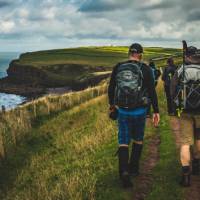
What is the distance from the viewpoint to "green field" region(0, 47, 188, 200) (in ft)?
30.9

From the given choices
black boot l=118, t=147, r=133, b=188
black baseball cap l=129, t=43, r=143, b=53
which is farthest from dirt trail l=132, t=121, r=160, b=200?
black baseball cap l=129, t=43, r=143, b=53

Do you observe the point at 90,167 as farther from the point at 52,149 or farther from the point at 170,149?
the point at 52,149

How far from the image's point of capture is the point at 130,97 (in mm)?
8742

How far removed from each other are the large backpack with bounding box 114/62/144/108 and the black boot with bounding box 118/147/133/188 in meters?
0.97

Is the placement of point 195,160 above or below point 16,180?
above

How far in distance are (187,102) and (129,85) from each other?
1104 mm

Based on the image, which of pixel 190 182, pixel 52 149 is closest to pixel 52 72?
pixel 52 149

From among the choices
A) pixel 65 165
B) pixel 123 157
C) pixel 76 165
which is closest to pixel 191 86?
pixel 123 157

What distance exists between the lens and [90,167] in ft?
38.1

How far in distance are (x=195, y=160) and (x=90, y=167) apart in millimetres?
2939

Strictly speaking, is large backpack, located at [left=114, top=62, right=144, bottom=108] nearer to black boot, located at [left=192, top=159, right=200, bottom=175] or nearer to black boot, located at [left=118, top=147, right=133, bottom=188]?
black boot, located at [left=118, top=147, right=133, bottom=188]

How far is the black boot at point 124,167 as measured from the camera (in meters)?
9.23

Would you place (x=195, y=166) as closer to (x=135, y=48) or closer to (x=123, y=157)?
(x=123, y=157)

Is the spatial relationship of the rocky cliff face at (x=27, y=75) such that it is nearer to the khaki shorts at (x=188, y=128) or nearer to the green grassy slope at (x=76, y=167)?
the green grassy slope at (x=76, y=167)
